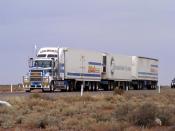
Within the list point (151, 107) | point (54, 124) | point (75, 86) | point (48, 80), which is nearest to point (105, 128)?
point (54, 124)

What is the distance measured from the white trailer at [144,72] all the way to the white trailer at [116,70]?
1397 millimetres

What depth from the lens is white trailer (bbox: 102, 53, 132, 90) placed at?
66.2 m

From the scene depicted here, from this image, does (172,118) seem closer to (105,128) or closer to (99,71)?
(105,128)

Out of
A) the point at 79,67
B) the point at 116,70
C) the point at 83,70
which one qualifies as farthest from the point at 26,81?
the point at 116,70

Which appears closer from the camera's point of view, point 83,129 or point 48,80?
point 83,129

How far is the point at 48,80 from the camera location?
177 feet

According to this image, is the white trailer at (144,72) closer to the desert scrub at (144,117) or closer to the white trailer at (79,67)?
the white trailer at (79,67)

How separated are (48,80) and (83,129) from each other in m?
36.1

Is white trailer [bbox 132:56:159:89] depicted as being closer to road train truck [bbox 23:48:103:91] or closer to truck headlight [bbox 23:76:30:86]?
road train truck [bbox 23:48:103:91]

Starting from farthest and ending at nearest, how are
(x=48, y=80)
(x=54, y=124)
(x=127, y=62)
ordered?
(x=127, y=62)
(x=48, y=80)
(x=54, y=124)

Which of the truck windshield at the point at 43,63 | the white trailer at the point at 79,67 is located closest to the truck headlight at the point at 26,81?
the truck windshield at the point at 43,63

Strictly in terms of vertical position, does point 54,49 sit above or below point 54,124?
above

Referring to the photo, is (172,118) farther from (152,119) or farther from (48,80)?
(48,80)

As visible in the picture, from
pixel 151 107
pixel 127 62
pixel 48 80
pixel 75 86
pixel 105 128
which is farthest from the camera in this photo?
pixel 127 62
